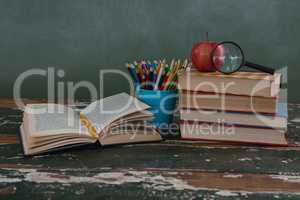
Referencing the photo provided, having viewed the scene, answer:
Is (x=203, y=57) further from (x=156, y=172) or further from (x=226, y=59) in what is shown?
(x=156, y=172)

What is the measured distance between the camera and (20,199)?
0.74m

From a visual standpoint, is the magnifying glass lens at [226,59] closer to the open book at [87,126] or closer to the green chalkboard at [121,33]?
the open book at [87,126]

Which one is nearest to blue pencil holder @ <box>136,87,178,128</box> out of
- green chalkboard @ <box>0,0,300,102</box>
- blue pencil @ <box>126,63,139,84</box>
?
Answer: blue pencil @ <box>126,63,139,84</box>

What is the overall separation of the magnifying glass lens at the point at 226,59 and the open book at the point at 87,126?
180 millimetres

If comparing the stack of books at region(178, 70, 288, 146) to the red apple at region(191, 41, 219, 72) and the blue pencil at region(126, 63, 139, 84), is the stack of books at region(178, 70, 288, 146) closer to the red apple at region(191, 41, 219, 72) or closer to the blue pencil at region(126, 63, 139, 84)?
the red apple at region(191, 41, 219, 72)

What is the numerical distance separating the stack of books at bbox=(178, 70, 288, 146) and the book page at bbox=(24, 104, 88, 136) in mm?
230

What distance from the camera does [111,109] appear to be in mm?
1083

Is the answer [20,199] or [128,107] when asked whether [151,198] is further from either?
[128,107]

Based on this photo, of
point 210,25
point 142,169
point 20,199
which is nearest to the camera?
point 20,199

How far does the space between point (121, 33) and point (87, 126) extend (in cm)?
144

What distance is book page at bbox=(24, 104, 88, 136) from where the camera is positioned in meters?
0.96

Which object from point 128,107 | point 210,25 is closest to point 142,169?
point 128,107

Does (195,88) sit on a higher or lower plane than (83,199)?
higher

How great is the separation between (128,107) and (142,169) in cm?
21
